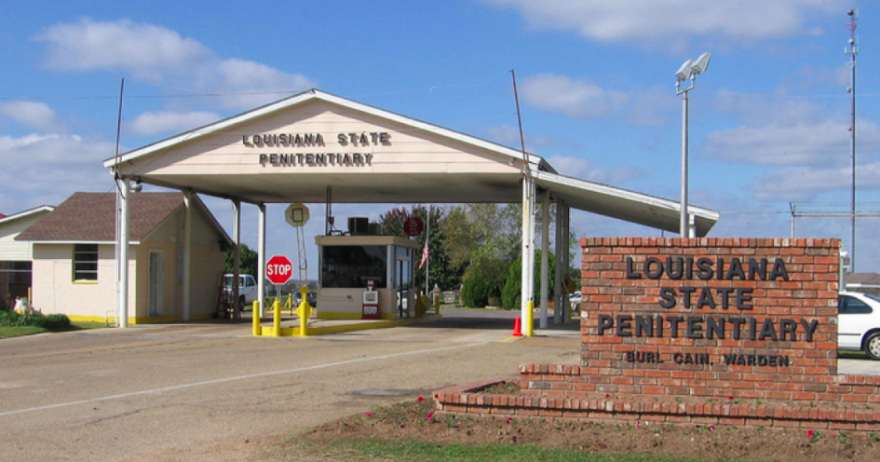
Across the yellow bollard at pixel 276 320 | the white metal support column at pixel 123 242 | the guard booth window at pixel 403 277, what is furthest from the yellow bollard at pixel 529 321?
the white metal support column at pixel 123 242

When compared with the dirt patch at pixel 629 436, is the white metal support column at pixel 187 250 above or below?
above

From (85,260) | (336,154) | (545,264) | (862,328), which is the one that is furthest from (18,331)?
(862,328)

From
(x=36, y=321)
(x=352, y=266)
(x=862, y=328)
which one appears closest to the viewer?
(x=862, y=328)

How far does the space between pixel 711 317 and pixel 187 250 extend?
22204mm

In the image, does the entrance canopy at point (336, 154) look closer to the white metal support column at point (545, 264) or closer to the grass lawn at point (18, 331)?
the white metal support column at point (545, 264)

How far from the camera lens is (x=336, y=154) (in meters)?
22.4

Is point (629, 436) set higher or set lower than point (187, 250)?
lower

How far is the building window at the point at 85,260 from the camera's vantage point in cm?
2644

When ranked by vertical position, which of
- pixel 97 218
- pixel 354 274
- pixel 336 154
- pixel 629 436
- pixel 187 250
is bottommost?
pixel 629 436

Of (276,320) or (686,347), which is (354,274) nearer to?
(276,320)

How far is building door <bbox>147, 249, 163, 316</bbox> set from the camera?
26734 millimetres

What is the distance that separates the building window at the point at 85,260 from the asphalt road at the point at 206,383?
15.6 ft

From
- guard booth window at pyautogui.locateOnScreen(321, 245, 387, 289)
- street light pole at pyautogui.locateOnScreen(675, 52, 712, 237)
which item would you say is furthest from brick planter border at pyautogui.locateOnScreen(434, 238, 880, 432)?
guard booth window at pyautogui.locateOnScreen(321, 245, 387, 289)

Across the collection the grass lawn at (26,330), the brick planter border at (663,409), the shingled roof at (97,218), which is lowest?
the grass lawn at (26,330)
